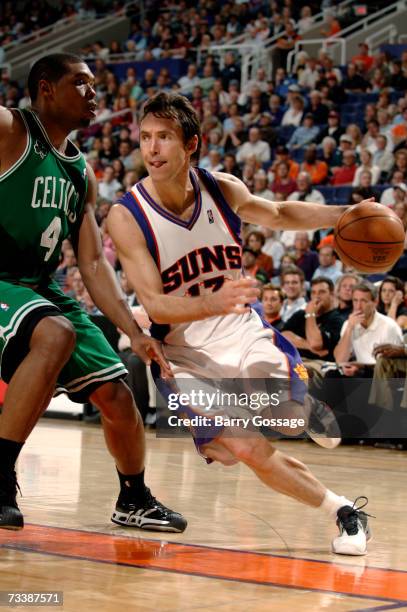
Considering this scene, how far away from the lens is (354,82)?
1556 cm

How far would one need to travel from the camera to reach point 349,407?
9.27m

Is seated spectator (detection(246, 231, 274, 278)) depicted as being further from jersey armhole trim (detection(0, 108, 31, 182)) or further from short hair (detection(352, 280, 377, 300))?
jersey armhole trim (detection(0, 108, 31, 182))

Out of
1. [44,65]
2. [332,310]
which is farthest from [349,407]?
[44,65]

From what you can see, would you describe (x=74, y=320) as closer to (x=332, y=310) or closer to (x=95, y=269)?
(x=95, y=269)

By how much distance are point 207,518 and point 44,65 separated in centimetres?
234

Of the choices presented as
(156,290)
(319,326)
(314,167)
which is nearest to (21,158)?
(156,290)

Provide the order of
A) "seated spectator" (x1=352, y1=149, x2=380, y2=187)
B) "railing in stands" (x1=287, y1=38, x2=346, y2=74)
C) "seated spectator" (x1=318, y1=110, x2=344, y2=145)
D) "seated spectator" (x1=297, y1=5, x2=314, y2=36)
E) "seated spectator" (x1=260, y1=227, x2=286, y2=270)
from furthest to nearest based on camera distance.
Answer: "seated spectator" (x1=297, y1=5, x2=314, y2=36) < "railing in stands" (x1=287, y1=38, x2=346, y2=74) < "seated spectator" (x1=318, y1=110, x2=344, y2=145) < "seated spectator" (x1=352, y1=149, x2=380, y2=187) < "seated spectator" (x1=260, y1=227, x2=286, y2=270)

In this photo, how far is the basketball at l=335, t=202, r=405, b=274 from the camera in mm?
4625

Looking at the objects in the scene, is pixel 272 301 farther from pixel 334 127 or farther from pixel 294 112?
pixel 294 112

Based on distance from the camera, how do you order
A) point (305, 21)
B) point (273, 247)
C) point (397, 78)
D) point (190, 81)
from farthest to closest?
point (190, 81), point (305, 21), point (397, 78), point (273, 247)

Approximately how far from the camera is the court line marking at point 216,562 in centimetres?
368

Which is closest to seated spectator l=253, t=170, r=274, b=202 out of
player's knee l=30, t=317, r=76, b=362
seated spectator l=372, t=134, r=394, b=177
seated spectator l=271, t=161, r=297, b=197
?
seated spectator l=271, t=161, r=297, b=197

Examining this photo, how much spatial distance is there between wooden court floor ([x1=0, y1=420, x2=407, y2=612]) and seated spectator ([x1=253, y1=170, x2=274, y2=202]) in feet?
22.3

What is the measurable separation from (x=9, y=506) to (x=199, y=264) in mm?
1316
